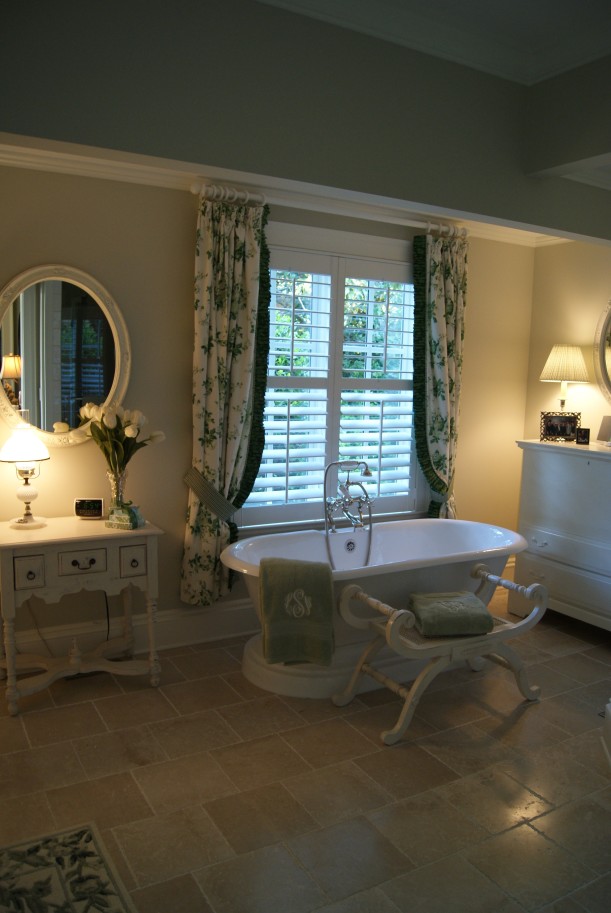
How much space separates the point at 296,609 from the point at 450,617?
2.22 feet

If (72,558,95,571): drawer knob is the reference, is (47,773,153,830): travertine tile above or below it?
below

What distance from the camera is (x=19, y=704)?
3.35 m

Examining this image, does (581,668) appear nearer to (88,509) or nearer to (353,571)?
(353,571)

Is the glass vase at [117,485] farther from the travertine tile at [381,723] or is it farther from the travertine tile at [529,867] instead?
the travertine tile at [529,867]

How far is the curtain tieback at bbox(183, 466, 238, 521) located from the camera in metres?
3.98

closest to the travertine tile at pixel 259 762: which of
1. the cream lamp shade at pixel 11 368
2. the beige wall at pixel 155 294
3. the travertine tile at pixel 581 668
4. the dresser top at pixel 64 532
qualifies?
the dresser top at pixel 64 532

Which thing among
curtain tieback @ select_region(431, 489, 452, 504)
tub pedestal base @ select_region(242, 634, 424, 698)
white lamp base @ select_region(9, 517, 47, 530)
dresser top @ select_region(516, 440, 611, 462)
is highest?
dresser top @ select_region(516, 440, 611, 462)

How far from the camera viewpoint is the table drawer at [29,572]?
320 cm

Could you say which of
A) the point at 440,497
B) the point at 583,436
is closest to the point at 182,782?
the point at 440,497

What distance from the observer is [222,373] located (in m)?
3.96

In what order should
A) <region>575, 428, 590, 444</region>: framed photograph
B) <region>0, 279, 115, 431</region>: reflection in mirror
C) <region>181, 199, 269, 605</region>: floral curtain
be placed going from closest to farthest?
<region>0, 279, 115, 431</region>: reflection in mirror < <region>181, 199, 269, 605</region>: floral curtain < <region>575, 428, 590, 444</region>: framed photograph

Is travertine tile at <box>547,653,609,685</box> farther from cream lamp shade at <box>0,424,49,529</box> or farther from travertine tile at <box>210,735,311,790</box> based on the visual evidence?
cream lamp shade at <box>0,424,49,529</box>

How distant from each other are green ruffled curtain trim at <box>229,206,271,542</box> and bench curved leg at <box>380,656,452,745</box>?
1.36 metres

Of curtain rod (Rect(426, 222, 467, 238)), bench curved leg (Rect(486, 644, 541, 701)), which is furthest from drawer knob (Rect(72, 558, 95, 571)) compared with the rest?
curtain rod (Rect(426, 222, 467, 238))
